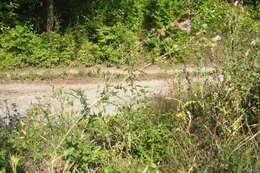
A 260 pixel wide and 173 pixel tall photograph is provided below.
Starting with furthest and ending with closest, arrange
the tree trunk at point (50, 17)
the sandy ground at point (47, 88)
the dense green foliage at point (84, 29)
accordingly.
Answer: the tree trunk at point (50, 17) < the dense green foliage at point (84, 29) < the sandy ground at point (47, 88)

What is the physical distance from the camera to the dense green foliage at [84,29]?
891 centimetres

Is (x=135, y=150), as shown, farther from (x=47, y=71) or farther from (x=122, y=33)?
(x=122, y=33)

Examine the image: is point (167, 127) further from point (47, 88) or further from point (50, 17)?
point (50, 17)

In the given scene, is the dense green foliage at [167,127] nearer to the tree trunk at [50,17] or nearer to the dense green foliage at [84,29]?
the dense green foliage at [84,29]

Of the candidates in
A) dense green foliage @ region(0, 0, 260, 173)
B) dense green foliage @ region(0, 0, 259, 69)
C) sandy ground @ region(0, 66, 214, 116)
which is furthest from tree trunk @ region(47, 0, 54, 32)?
dense green foliage @ region(0, 0, 260, 173)

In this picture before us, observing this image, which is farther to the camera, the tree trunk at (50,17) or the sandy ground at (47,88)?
the tree trunk at (50,17)

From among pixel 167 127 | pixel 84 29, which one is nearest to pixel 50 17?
pixel 84 29

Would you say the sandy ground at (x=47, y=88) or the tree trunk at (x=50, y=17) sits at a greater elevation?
the tree trunk at (x=50, y=17)

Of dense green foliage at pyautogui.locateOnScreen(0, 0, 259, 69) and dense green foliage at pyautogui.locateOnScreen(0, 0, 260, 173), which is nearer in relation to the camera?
dense green foliage at pyautogui.locateOnScreen(0, 0, 260, 173)


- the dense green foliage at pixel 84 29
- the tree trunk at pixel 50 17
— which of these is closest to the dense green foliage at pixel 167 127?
the dense green foliage at pixel 84 29

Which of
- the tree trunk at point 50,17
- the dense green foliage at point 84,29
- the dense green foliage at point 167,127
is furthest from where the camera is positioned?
the tree trunk at point 50,17

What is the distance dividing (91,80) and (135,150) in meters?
5.03

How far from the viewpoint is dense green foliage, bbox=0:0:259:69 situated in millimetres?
8914

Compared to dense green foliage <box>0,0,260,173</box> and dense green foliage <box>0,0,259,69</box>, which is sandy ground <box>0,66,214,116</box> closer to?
dense green foliage <box>0,0,259,69</box>
